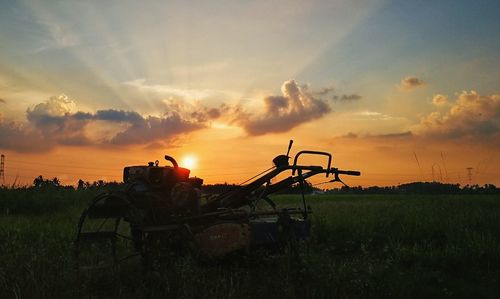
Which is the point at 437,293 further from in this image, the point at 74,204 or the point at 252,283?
the point at 74,204

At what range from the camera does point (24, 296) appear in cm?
638

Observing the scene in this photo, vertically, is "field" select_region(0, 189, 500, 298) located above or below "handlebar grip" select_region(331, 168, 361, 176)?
below

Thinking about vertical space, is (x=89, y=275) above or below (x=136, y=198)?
below

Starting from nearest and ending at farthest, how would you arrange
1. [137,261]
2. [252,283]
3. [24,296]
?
1. [24,296]
2. [252,283]
3. [137,261]

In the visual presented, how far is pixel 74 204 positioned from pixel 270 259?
19.2m

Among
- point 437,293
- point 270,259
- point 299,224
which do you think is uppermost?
point 299,224

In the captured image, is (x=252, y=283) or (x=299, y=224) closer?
(x=252, y=283)

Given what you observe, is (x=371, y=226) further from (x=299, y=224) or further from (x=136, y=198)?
(x=136, y=198)

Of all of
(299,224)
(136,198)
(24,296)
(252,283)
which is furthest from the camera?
(136,198)

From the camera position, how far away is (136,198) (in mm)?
8328

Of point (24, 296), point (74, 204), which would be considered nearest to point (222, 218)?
point (24, 296)

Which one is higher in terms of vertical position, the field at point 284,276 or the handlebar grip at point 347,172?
the handlebar grip at point 347,172

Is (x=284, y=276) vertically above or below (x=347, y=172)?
below

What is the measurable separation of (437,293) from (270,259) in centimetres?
257
